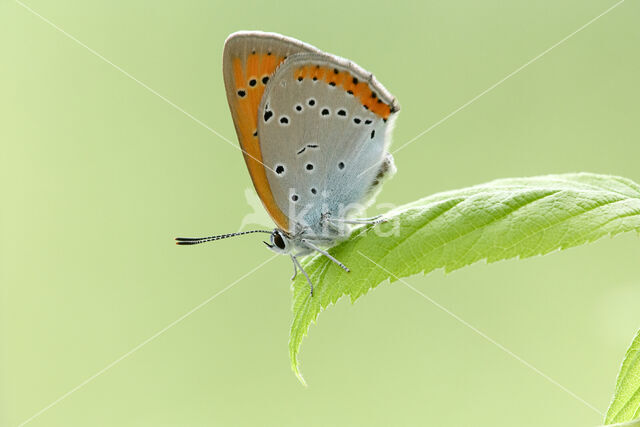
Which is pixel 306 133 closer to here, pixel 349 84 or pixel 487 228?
pixel 349 84

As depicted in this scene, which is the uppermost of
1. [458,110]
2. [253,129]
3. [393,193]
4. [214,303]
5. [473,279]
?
[253,129]

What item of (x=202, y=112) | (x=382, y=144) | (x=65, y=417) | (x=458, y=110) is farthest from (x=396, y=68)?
(x=65, y=417)

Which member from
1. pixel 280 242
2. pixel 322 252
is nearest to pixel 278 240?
pixel 280 242

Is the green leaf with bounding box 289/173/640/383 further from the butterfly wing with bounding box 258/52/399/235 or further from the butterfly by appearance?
the butterfly wing with bounding box 258/52/399/235

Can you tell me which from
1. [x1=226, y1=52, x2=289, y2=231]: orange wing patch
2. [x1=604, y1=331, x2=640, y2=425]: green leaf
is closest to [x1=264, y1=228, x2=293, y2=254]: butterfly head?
[x1=226, y1=52, x2=289, y2=231]: orange wing patch

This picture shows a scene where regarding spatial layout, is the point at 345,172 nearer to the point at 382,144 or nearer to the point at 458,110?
the point at 382,144

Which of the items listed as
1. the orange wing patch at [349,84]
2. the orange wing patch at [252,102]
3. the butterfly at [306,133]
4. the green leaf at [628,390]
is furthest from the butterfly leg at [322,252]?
the green leaf at [628,390]

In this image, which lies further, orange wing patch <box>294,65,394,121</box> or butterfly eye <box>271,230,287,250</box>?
butterfly eye <box>271,230,287,250</box>
